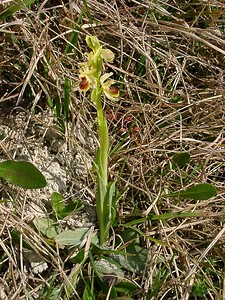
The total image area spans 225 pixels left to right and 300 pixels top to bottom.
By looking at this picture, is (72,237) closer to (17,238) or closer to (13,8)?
(17,238)

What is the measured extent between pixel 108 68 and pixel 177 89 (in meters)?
0.25

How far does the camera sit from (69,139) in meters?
1.75

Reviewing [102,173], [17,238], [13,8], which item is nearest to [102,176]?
[102,173]

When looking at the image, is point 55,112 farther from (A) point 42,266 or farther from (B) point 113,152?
(A) point 42,266

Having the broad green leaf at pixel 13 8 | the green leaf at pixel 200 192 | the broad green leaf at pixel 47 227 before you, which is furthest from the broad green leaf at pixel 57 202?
the broad green leaf at pixel 13 8

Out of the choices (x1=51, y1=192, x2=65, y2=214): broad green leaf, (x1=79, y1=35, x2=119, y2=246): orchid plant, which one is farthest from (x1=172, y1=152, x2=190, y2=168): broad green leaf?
(x1=51, y1=192, x2=65, y2=214): broad green leaf

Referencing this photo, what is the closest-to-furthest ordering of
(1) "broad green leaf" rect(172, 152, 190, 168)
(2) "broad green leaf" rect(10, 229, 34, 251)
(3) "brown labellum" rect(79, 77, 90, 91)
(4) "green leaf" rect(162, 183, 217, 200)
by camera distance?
(3) "brown labellum" rect(79, 77, 90, 91) < (2) "broad green leaf" rect(10, 229, 34, 251) < (4) "green leaf" rect(162, 183, 217, 200) < (1) "broad green leaf" rect(172, 152, 190, 168)

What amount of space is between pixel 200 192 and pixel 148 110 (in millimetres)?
368

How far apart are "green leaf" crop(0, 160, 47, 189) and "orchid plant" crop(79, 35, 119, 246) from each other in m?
0.16

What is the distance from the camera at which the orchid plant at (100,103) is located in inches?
56.6

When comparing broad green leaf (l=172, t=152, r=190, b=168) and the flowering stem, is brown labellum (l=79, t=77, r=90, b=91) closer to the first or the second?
the flowering stem

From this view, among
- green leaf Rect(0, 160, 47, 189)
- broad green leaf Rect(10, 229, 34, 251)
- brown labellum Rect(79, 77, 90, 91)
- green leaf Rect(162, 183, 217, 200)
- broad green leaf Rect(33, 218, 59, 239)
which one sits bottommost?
green leaf Rect(162, 183, 217, 200)

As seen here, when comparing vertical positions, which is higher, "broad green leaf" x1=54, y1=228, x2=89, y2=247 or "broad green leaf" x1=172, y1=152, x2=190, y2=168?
"broad green leaf" x1=54, y1=228, x2=89, y2=247

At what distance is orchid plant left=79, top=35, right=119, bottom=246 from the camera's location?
1437mm
